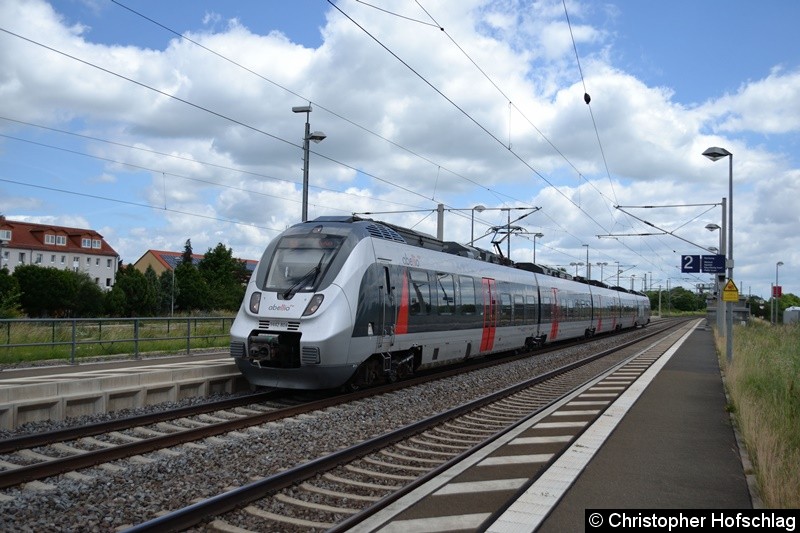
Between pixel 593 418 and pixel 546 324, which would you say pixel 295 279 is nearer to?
pixel 593 418

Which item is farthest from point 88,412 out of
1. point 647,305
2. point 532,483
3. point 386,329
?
point 647,305

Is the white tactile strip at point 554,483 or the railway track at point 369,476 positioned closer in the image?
the white tactile strip at point 554,483

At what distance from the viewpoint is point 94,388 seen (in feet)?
36.5

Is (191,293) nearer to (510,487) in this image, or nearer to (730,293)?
(730,293)

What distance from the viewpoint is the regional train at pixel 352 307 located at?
1233 cm

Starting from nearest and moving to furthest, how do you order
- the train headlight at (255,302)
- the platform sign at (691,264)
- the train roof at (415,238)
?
the train headlight at (255,302), the train roof at (415,238), the platform sign at (691,264)

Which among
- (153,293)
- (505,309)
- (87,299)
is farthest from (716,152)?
(153,293)

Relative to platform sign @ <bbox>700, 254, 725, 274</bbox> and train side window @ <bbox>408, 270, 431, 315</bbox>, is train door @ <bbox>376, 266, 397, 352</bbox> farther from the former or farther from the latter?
platform sign @ <bbox>700, 254, 725, 274</bbox>

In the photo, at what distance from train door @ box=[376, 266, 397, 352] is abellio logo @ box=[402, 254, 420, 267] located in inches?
38.5

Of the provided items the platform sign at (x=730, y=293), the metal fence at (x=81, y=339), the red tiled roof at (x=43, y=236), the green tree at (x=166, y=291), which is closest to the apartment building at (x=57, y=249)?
the red tiled roof at (x=43, y=236)

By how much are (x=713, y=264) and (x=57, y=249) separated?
8501 cm

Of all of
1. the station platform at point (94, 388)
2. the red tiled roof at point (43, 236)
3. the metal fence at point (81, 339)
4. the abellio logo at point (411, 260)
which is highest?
the red tiled roof at point (43, 236)

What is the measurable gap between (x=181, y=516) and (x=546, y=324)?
23.7m

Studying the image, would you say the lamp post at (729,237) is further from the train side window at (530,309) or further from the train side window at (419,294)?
the train side window at (419,294)
